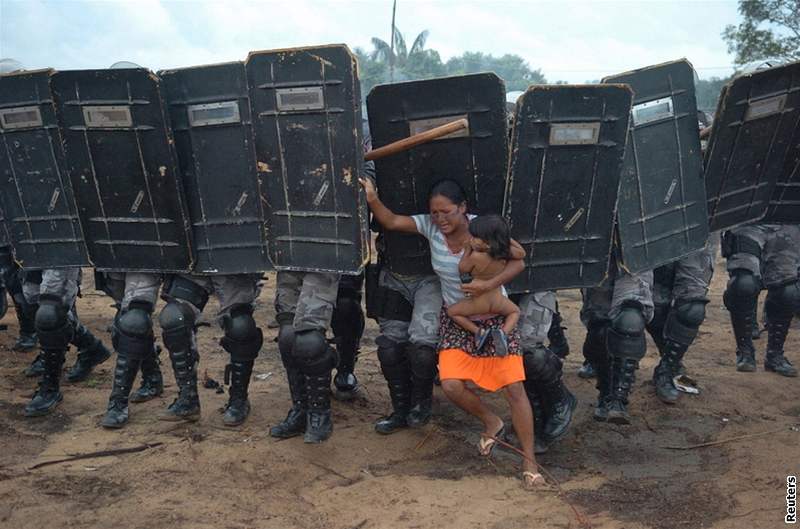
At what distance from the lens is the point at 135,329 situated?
194 inches

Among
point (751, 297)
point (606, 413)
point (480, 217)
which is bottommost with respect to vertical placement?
point (606, 413)

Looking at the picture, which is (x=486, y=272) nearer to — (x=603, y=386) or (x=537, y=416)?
(x=537, y=416)

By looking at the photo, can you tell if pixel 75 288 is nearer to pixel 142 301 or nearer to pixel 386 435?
pixel 142 301

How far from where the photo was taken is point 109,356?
6551mm

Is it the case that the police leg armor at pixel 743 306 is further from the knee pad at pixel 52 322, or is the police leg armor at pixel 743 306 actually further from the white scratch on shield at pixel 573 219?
the knee pad at pixel 52 322

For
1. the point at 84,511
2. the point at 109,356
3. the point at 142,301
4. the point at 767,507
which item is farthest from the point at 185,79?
the point at 767,507

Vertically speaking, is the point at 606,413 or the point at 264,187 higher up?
the point at 264,187

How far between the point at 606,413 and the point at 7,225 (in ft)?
13.7

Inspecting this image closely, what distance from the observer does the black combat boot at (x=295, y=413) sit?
4805mm

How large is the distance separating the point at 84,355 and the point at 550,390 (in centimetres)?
381

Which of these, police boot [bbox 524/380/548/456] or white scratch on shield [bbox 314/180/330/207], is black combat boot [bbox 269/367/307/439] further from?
police boot [bbox 524/380/548/456]

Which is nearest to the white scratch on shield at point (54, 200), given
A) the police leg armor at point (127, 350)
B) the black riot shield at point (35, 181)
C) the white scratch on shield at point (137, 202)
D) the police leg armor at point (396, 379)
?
the black riot shield at point (35, 181)

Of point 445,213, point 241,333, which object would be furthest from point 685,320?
point 241,333

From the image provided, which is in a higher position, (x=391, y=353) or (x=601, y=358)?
(x=391, y=353)
